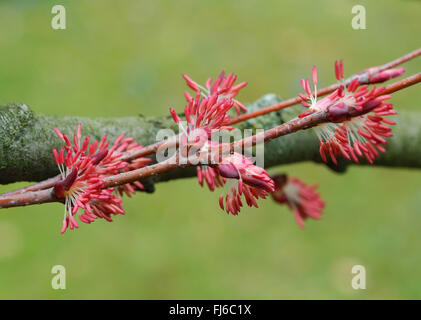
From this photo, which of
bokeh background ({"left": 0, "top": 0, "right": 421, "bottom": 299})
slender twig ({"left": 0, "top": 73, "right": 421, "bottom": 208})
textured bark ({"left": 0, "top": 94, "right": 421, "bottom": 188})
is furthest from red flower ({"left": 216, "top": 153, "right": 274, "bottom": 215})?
bokeh background ({"left": 0, "top": 0, "right": 421, "bottom": 299})

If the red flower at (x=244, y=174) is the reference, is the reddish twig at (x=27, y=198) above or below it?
below

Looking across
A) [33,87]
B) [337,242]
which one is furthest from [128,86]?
[337,242]

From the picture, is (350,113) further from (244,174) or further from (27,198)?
(27,198)

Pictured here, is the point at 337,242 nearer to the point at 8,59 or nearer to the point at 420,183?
the point at 420,183

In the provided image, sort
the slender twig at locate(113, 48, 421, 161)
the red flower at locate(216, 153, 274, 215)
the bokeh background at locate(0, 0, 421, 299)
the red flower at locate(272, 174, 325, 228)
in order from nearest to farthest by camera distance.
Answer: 1. the red flower at locate(216, 153, 274, 215)
2. the slender twig at locate(113, 48, 421, 161)
3. the red flower at locate(272, 174, 325, 228)
4. the bokeh background at locate(0, 0, 421, 299)

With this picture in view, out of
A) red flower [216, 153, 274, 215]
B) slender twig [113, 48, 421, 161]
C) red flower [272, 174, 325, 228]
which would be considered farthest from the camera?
red flower [272, 174, 325, 228]

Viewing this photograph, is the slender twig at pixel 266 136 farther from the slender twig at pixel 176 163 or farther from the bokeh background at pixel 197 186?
the bokeh background at pixel 197 186

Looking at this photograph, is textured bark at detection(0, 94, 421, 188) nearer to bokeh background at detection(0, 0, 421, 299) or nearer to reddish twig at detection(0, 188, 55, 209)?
reddish twig at detection(0, 188, 55, 209)

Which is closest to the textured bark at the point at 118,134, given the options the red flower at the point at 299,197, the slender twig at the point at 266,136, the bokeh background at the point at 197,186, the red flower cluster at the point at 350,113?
the red flower at the point at 299,197
